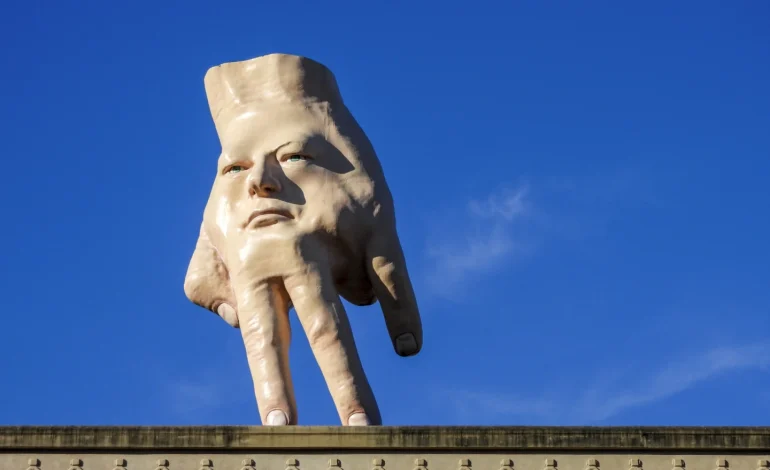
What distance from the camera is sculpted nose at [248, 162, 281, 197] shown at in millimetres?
22125

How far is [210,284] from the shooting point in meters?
22.8

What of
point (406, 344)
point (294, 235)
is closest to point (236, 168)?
point (294, 235)

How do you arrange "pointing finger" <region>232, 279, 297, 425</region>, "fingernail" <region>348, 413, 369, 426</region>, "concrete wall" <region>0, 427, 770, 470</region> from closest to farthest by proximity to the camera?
"concrete wall" <region>0, 427, 770, 470</region>
"fingernail" <region>348, 413, 369, 426</region>
"pointing finger" <region>232, 279, 297, 425</region>

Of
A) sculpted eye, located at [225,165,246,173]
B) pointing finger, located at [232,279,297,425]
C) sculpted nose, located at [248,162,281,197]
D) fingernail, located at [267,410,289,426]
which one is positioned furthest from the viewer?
sculpted eye, located at [225,165,246,173]

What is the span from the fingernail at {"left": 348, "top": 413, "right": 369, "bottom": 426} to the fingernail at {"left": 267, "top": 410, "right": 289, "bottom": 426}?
0.67 m

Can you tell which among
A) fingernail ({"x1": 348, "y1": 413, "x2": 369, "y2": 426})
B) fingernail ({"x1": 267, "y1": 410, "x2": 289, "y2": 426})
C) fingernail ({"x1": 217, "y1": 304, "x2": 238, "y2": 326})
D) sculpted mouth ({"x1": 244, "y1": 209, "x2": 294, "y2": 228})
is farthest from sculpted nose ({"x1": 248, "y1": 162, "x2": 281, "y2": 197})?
fingernail ({"x1": 348, "y1": 413, "x2": 369, "y2": 426})

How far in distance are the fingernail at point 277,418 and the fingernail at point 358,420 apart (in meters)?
0.67

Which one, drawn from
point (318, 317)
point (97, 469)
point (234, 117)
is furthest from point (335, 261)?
point (97, 469)

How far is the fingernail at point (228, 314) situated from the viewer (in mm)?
22672

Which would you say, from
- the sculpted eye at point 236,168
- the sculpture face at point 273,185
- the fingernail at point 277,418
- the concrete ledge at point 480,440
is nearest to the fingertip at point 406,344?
the sculpture face at point 273,185

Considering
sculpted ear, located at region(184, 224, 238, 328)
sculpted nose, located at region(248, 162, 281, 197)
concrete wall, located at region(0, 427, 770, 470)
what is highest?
sculpted nose, located at region(248, 162, 281, 197)

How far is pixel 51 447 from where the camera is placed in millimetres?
20141

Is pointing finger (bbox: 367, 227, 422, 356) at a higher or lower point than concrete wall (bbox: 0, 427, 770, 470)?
higher

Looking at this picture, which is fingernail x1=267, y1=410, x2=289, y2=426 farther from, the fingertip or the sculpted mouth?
the sculpted mouth
